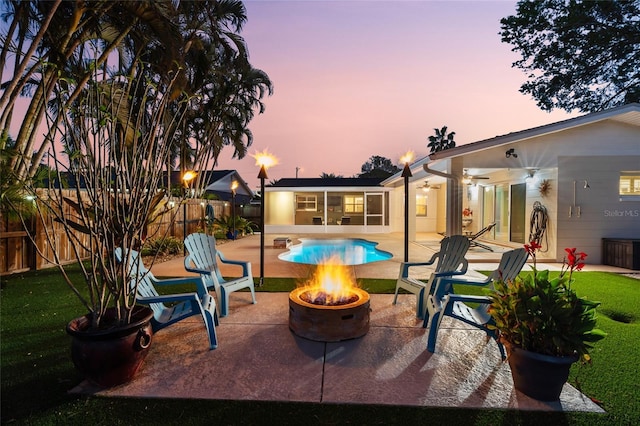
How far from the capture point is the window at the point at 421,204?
15758 mm

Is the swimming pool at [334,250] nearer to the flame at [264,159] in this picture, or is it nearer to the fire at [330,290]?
the flame at [264,159]

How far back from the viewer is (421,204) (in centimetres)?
1583

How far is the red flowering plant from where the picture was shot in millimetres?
2082

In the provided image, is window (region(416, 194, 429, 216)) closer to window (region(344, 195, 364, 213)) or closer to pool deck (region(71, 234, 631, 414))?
window (region(344, 195, 364, 213))

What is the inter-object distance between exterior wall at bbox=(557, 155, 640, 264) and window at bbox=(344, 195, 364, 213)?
33.8ft

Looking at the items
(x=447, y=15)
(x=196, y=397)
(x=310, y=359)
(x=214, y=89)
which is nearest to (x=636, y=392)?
(x=310, y=359)

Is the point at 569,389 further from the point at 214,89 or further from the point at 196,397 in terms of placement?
the point at 214,89

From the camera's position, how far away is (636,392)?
7.47ft

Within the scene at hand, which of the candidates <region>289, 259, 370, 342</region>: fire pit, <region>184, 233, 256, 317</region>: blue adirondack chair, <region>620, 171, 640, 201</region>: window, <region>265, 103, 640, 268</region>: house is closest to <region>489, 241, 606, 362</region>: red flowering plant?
<region>289, 259, 370, 342</region>: fire pit

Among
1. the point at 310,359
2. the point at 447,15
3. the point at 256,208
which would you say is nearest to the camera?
the point at 310,359

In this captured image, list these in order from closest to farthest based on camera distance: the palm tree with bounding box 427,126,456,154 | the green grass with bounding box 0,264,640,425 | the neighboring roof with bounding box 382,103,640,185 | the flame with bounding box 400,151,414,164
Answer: the green grass with bounding box 0,264,640,425 < the flame with bounding box 400,151,414,164 < the neighboring roof with bounding box 382,103,640,185 < the palm tree with bounding box 427,126,456,154

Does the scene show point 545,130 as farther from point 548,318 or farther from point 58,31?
point 58,31

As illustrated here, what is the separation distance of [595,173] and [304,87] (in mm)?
13620

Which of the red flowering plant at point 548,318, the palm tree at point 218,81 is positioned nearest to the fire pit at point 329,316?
the red flowering plant at point 548,318
